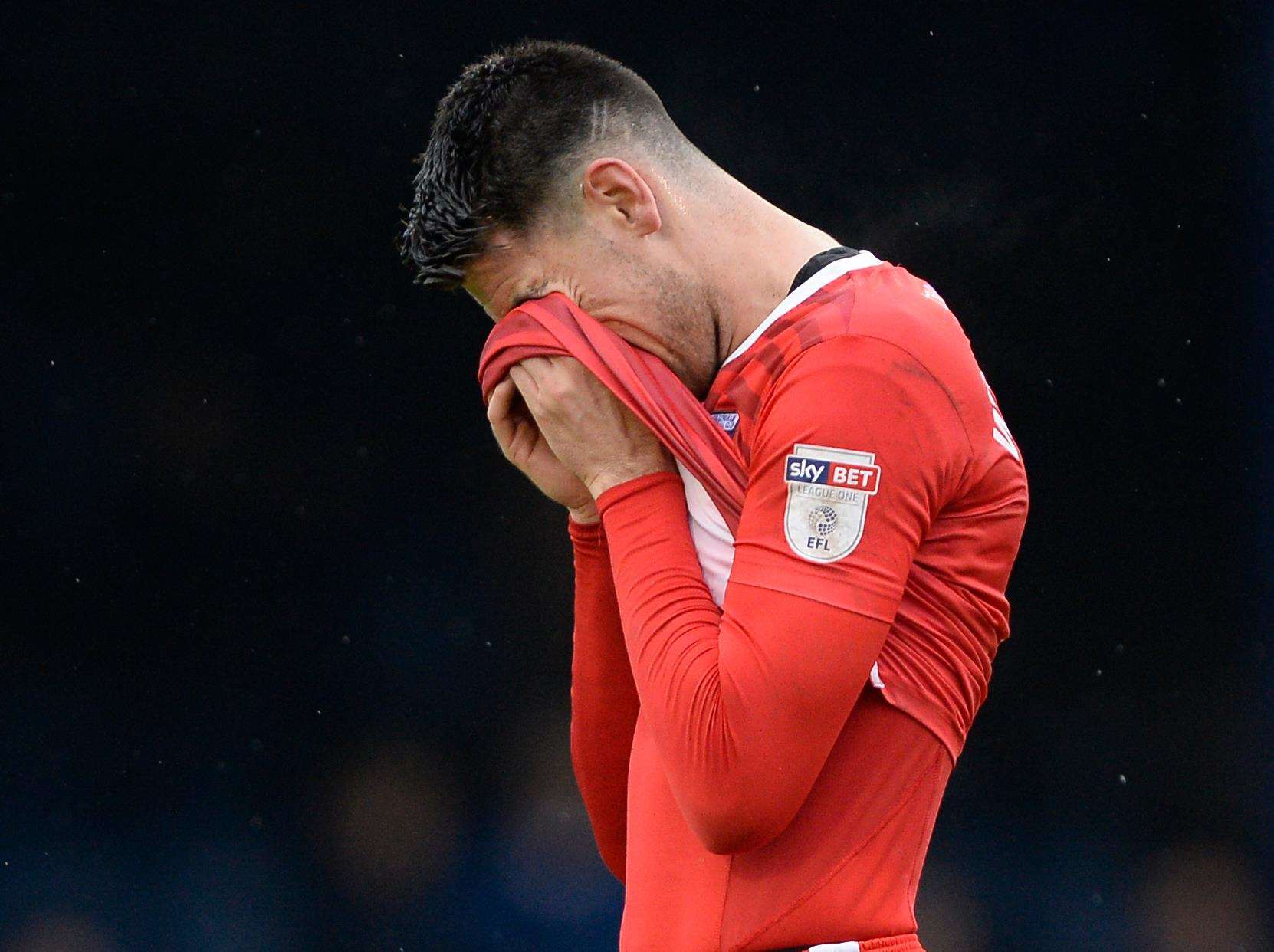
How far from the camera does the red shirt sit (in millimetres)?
959

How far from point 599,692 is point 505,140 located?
515 mm

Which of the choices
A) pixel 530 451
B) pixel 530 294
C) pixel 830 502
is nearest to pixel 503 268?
pixel 530 294

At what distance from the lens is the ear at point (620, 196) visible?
3.82 ft

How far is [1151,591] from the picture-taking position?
10.7 feet

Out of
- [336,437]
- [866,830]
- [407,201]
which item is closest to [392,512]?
[336,437]

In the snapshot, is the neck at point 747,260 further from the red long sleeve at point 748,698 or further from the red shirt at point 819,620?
the red long sleeve at point 748,698

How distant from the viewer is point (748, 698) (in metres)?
0.94

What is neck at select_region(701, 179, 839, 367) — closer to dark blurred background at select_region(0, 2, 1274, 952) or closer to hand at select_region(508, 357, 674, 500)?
hand at select_region(508, 357, 674, 500)

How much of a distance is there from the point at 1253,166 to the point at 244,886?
2.79m

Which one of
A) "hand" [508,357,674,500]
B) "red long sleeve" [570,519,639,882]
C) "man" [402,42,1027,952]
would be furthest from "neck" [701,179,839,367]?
"red long sleeve" [570,519,639,882]

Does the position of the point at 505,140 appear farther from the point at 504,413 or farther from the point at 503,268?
the point at 504,413

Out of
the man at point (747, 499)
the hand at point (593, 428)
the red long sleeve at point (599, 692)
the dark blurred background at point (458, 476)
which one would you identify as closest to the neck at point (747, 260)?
the man at point (747, 499)

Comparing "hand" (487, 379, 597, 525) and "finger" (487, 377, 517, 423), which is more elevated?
"finger" (487, 377, 517, 423)

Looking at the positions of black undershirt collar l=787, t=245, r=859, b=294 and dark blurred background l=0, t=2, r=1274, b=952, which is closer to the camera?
black undershirt collar l=787, t=245, r=859, b=294
